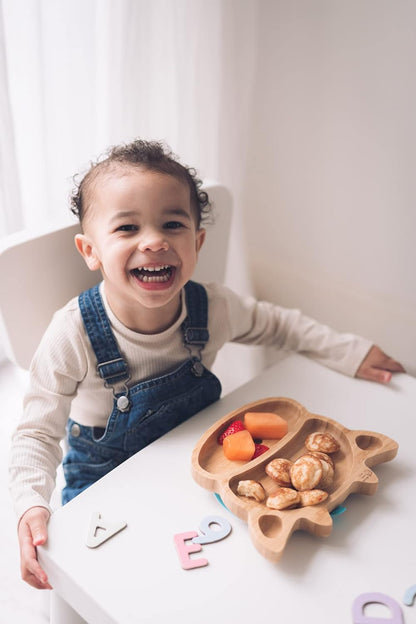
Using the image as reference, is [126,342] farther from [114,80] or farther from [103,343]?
[114,80]

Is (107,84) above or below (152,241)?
above

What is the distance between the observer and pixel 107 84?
112 centimetres

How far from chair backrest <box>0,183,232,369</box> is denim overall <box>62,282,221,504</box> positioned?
0.06 m

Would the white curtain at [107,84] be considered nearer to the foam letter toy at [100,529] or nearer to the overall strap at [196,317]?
the overall strap at [196,317]

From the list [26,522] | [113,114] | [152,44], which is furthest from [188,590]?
[152,44]

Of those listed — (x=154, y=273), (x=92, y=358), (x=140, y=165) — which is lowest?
(x=92, y=358)

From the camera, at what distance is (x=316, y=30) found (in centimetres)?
130

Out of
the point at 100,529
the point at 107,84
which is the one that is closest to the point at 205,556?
the point at 100,529

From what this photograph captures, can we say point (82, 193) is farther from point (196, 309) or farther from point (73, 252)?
point (196, 309)

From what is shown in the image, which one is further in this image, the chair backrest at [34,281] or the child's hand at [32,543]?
the chair backrest at [34,281]

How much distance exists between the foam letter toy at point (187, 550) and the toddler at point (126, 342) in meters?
0.17

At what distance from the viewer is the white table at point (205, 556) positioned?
2.14 feet

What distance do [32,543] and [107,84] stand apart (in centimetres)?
78

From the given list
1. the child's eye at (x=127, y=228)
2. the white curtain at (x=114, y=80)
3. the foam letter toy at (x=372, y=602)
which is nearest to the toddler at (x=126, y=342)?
the child's eye at (x=127, y=228)
